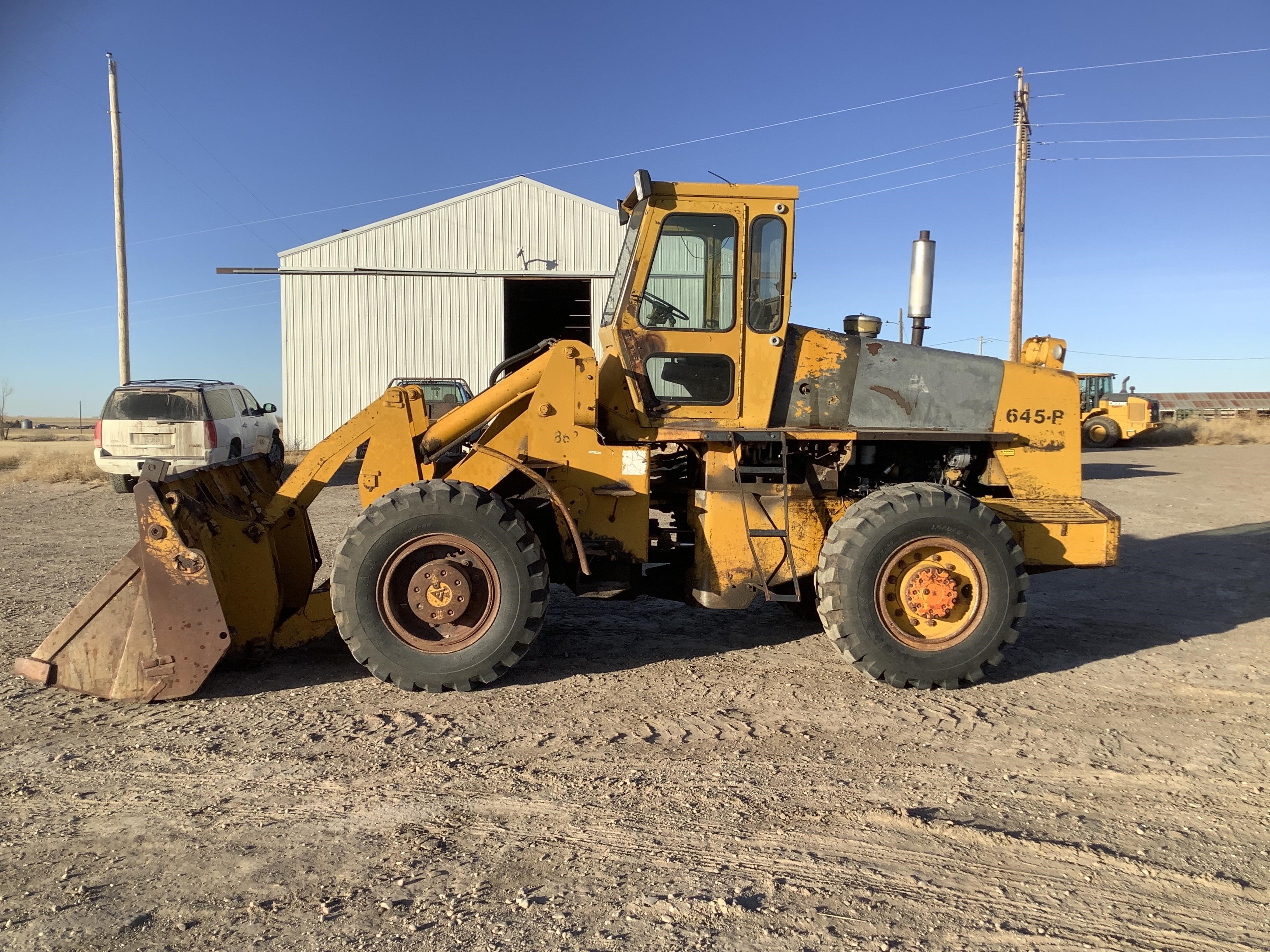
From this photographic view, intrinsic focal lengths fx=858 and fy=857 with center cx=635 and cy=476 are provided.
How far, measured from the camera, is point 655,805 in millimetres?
3562

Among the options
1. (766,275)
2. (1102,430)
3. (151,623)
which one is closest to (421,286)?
(766,275)

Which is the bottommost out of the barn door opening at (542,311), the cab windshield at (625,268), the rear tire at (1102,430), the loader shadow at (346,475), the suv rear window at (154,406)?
the loader shadow at (346,475)

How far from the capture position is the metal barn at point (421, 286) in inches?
796

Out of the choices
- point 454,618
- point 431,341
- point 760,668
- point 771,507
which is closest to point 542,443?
point 454,618

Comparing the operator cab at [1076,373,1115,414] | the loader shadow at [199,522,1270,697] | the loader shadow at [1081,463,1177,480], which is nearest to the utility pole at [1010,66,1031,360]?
the loader shadow at [1081,463,1177,480]

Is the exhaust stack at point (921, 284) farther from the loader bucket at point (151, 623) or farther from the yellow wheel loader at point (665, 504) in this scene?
the loader bucket at point (151, 623)

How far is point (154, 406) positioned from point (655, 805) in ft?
40.1

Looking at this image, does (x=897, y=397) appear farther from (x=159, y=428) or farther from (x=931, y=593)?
(x=159, y=428)

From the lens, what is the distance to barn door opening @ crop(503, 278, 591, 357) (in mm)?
21172

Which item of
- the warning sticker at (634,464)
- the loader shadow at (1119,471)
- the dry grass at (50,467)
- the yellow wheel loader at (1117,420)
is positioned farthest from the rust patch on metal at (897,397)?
the yellow wheel loader at (1117,420)

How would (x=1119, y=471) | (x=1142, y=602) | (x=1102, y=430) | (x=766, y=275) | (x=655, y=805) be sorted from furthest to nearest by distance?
A: (x=1102, y=430) < (x=1119, y=471) < (x=1142, y=602) < (x=766, y=275) < (x=655, y=805)

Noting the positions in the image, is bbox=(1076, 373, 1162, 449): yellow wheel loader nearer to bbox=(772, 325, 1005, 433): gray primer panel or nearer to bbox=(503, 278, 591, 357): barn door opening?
bbox=(503, 278, 591, 357): barn door opening

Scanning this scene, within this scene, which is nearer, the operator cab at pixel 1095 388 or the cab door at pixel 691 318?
the cab door at pixel 691 318

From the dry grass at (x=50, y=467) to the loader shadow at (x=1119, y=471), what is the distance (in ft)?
65.0
